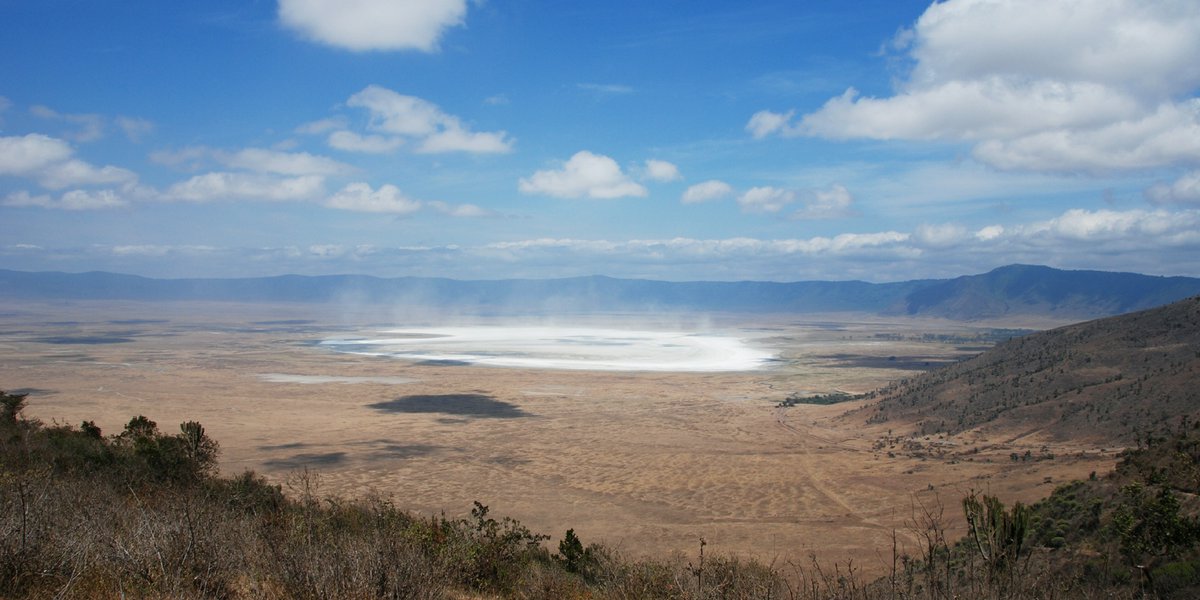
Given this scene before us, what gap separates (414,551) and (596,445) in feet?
108

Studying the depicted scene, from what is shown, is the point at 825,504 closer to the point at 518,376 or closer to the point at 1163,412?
the point at 1163,412

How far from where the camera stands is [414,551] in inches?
256

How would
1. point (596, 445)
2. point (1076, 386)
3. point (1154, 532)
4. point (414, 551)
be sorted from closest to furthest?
point (414, 551) → point (1154, 532) → point (596, 445) → point (1076, 386)

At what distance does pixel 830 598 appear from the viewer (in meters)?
5.76

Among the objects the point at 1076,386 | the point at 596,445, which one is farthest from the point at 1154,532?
the point at 1076,386

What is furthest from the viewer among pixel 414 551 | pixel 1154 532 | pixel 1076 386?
pixel 1076 386

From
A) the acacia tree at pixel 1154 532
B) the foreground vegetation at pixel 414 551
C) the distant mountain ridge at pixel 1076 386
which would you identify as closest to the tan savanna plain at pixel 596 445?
the distant mountain ridge at pixel 1076 386

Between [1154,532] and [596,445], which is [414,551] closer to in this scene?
[1154,532]

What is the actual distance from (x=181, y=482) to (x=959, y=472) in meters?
28.8

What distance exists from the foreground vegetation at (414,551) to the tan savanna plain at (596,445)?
3700 mm

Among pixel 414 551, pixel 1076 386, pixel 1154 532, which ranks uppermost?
pixel 414 551

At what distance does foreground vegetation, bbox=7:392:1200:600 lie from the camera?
5.79 metres

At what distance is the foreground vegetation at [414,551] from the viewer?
5.79m

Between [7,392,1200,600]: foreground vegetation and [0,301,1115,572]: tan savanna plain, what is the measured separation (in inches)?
146
